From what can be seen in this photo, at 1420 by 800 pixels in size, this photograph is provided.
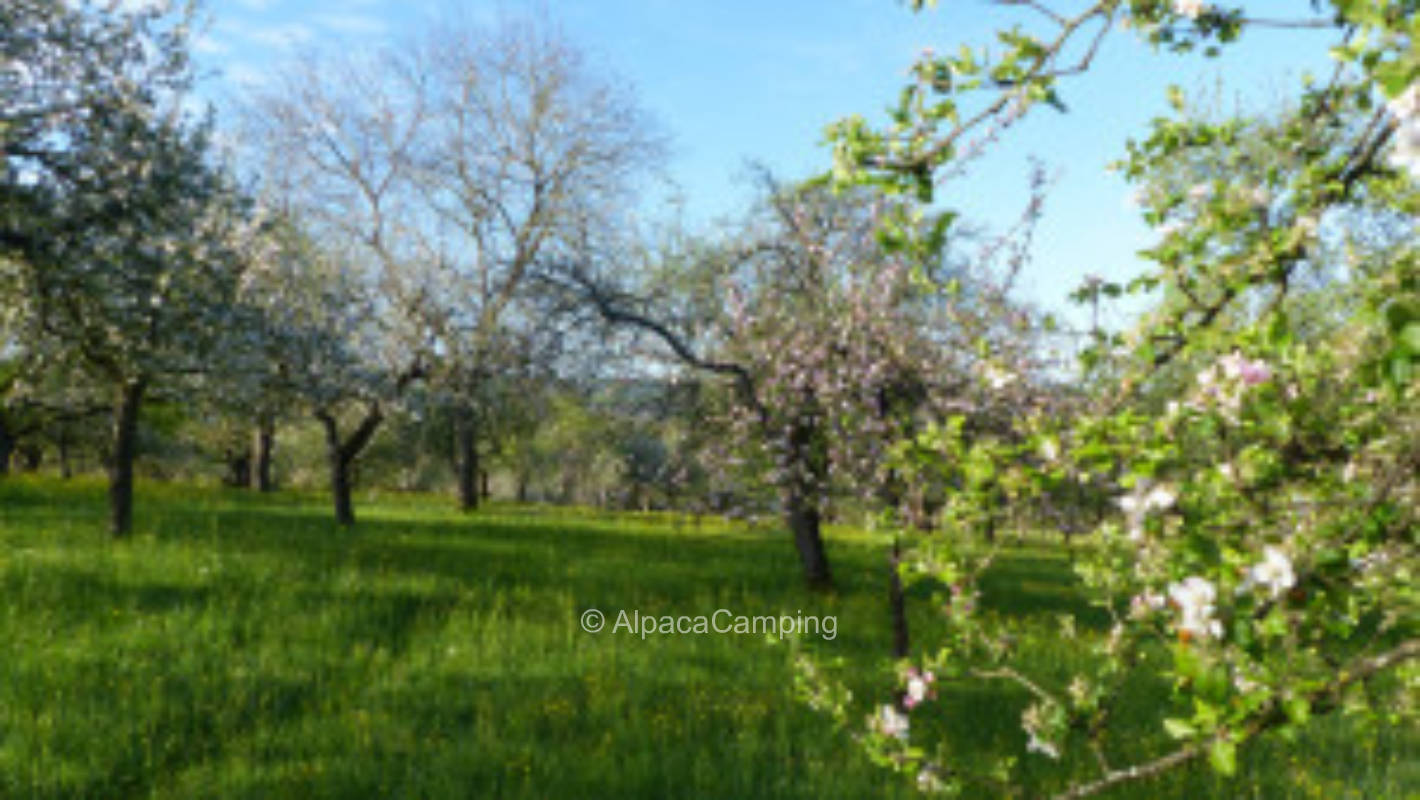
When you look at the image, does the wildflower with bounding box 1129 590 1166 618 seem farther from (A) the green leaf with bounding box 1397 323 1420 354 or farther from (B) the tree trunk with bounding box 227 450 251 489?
(B) the tree trunk with bounding box 227 450 251 489

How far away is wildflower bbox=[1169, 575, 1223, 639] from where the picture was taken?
2.40m

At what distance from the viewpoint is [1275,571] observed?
2.36 meters

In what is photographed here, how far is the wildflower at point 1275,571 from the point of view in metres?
2.31

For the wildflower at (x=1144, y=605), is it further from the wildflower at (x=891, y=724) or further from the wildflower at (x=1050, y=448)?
the wildflower at (x=891, y=724)

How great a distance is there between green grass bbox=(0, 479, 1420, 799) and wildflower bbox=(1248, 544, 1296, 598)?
273 centimetres

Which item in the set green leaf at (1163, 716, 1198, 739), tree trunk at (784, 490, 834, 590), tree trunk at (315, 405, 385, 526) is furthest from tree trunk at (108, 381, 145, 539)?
green leaf at (1163, 716, 1198, 739)

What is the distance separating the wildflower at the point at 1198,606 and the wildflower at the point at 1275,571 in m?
0.12

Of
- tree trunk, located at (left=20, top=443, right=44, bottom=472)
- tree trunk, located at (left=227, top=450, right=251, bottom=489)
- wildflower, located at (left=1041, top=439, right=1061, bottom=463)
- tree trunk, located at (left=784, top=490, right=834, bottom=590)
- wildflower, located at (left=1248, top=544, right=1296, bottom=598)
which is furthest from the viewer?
tree trunk, located at (left=227, top=450, right=251, bottom=489)

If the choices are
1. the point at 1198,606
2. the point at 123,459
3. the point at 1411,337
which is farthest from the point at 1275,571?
the point at 123,459

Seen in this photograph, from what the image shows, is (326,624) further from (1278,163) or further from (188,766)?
(1278,163)

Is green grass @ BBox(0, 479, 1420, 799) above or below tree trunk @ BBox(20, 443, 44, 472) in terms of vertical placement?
below

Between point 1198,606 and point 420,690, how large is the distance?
7.23m

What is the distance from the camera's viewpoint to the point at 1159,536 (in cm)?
315

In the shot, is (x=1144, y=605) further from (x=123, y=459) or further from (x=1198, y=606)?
(x=123, y=459)
